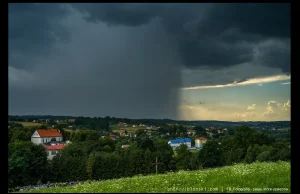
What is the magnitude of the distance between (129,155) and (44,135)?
4676mm

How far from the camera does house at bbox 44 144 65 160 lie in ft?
57.2

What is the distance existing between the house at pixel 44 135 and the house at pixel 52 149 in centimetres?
46

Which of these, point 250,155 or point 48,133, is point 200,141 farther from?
point 48,133

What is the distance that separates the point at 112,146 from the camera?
1909 centimetres

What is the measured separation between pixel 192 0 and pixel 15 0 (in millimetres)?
5664

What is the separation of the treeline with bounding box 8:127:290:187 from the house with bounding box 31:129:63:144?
521mm

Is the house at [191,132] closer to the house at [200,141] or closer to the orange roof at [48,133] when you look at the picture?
the house at [200,141]

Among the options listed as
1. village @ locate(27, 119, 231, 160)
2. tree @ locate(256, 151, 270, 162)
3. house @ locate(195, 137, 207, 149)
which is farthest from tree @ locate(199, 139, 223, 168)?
tree @ locate(256, 151, 270, 162)

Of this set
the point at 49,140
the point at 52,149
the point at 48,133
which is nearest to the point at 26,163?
the point at 52,149

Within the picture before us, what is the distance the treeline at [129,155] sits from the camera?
1662cm

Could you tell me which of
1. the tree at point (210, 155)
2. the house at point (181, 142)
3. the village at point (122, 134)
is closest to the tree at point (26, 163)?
the village at point (122, 134)

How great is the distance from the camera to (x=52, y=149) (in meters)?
17.8

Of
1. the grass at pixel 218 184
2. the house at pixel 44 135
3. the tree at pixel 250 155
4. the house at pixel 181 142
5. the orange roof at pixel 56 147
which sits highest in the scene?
the house at pixel 44 135
